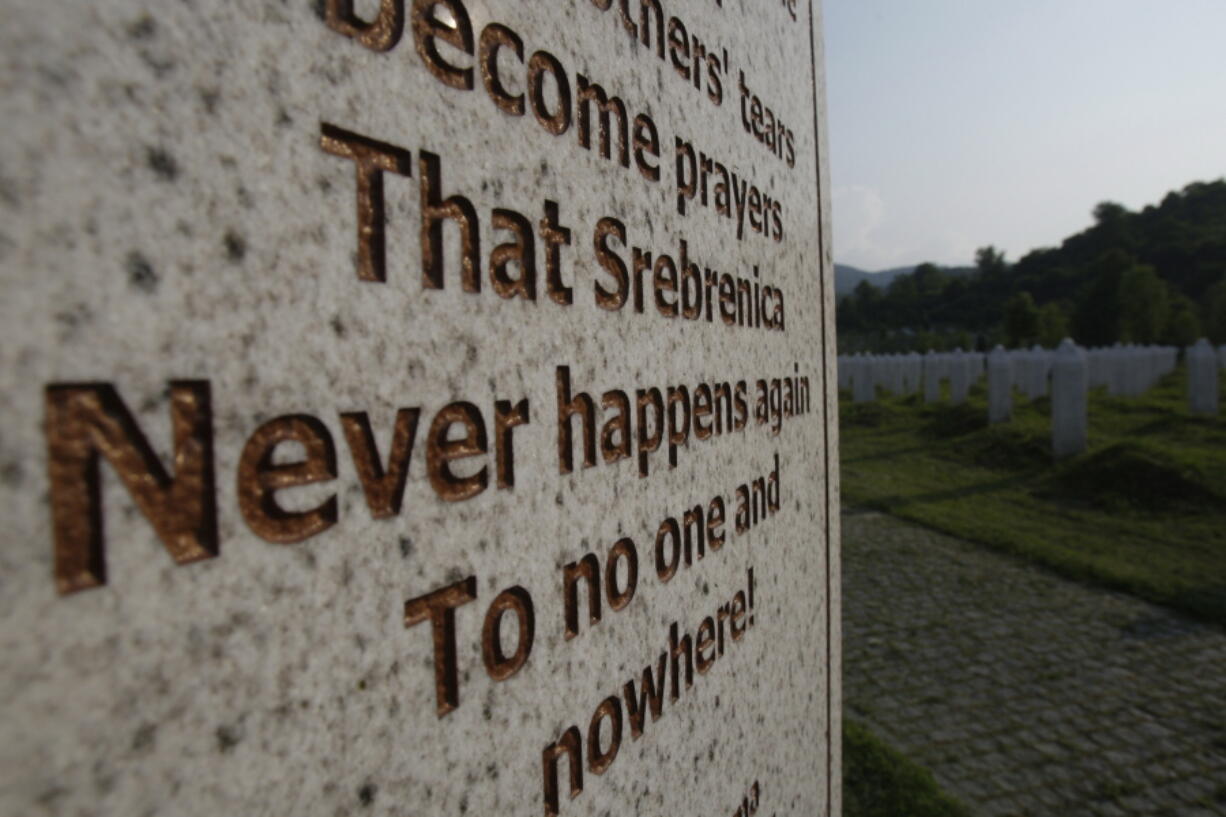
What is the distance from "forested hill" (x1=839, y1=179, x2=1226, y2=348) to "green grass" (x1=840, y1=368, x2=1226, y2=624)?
80.2 feet

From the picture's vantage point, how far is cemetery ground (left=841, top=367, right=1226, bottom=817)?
11.7 ft

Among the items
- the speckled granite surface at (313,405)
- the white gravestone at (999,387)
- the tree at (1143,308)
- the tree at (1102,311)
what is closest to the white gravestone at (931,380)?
the white gravestone at (999,387)

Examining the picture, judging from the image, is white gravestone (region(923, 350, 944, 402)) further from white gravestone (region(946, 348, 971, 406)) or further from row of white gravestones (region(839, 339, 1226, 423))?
white gravestone (region(946, 348, 971, 406))

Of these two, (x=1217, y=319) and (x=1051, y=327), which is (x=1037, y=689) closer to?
(x=1217, y=319)

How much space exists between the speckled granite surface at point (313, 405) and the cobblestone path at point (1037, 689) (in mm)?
3125

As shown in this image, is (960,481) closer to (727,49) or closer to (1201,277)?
(727,49)

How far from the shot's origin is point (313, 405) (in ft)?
2.43

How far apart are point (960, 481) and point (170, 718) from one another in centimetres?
1126

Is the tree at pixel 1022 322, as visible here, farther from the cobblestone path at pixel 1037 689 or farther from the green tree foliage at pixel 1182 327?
the cobblestone path at pixel 1037 689

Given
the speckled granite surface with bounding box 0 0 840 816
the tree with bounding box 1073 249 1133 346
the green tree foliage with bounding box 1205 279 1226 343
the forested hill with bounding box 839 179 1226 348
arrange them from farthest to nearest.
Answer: the tree with bounding box 1073 249 1133 346
the forested hill with bounding box 839 179 1226 348
the green tree foliage with bounding box 1205 279 1226 343
the speckled granite surface with bounding box 0 0 840 816

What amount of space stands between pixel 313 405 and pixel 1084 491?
1038 centimetres

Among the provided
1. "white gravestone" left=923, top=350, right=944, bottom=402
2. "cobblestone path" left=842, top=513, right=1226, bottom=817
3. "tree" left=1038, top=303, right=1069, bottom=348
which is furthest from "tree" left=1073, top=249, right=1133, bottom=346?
"cobblestone path" left=842, top=513, right=1226, bottom=817

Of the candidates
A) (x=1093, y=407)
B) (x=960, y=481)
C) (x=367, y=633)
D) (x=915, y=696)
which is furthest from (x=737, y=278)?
(x=1093, y=407)

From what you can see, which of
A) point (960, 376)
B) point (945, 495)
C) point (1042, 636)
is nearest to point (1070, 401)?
point (945, 495)
